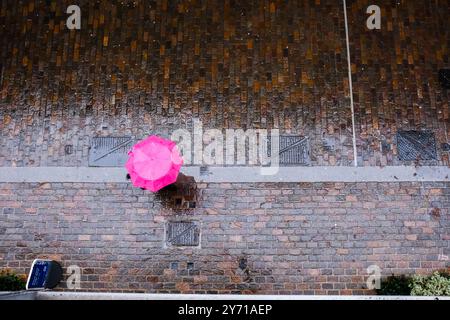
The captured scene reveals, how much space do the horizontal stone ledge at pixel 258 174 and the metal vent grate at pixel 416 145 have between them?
9.5 inches

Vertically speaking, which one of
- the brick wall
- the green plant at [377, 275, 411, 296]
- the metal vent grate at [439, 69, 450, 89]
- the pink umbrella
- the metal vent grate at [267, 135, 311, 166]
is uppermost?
the metal vent grate at [439, 69, 450, 89]

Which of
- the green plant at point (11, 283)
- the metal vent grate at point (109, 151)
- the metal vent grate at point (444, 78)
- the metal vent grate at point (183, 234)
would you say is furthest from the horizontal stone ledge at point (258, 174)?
the green plant at point (11, 283)

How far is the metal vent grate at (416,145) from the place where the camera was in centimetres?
1077

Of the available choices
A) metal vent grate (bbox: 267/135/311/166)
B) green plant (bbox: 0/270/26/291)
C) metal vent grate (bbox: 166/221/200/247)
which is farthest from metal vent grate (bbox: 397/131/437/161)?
green plant (bbox: 0/270/26/291)

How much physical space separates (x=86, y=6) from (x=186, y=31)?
2269 mm

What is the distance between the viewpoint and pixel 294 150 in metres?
10.8

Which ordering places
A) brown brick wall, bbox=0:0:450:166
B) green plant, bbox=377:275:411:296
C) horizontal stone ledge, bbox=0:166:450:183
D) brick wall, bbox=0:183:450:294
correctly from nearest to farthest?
1. green plant, bbox=377:275:411:296
2. brick wall, bbox=0:183:450:294
3. horizontal stone ledge, bbox=0:166:450:183
4. brown brick wall, bbox=0:0:450:166

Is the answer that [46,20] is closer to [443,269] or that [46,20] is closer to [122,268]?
[122,268]

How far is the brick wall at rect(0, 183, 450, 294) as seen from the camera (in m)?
10.2

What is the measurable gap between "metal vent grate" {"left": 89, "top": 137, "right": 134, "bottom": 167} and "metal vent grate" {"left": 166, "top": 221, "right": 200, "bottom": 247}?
1622 mm

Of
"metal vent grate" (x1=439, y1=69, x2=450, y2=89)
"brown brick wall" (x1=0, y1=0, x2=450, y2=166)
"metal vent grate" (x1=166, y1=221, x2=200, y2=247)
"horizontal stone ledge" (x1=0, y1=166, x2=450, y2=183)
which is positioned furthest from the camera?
"metal vent grate" (x1=439, y1=69, x2=450, y2=89)

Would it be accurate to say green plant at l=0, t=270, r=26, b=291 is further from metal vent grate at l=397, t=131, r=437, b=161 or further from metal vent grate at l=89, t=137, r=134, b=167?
metal vent grate at l=397, t=131, r=437, b=161

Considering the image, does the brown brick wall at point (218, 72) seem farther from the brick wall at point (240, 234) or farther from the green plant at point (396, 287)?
the green plant at point (396, 287)

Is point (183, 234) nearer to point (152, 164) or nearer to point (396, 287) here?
point (152, 164)
